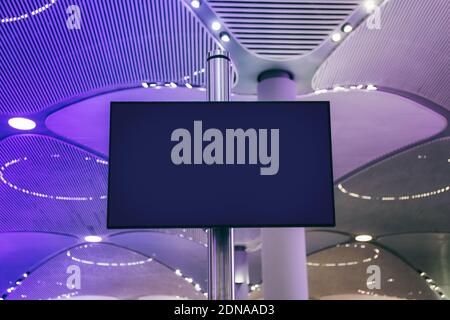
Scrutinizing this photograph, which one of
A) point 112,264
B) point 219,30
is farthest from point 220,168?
point 112,264

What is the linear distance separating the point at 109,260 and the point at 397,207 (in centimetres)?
1323

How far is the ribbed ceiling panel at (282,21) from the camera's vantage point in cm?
966

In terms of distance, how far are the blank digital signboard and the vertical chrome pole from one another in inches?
4.3

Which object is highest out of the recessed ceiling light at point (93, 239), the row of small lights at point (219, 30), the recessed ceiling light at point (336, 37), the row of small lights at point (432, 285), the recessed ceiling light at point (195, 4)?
the recessed ceiling light at point (195, 4)

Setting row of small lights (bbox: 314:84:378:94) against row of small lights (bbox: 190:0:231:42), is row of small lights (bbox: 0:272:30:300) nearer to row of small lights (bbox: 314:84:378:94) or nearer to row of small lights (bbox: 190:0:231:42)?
row of small lights (bbox: 314:84:378:94)

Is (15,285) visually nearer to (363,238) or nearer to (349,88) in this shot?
(363,238)

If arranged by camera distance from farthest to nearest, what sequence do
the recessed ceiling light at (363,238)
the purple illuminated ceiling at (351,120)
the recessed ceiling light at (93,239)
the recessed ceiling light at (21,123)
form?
the recessed ceiling light at (363,238) < the recessed ceiling light at (93,239) < the recessed ceiling light at (21,123) < the purple illuminated ceiling at (351,120)

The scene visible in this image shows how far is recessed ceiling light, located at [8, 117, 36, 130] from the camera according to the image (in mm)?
14837

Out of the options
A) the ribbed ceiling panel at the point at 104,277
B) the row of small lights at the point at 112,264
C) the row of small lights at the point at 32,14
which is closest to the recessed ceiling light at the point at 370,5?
the row of small lights at the point at 32,14

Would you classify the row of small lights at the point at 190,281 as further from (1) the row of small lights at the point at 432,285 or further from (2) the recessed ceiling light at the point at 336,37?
(2) the recessed ceiling light at the point at 336,37

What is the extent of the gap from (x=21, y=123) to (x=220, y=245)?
43.7ft

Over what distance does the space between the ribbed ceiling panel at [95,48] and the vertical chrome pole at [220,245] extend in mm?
7139

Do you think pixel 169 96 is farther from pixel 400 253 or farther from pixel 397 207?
pixel 400 253

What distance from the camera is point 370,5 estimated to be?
9.77m
